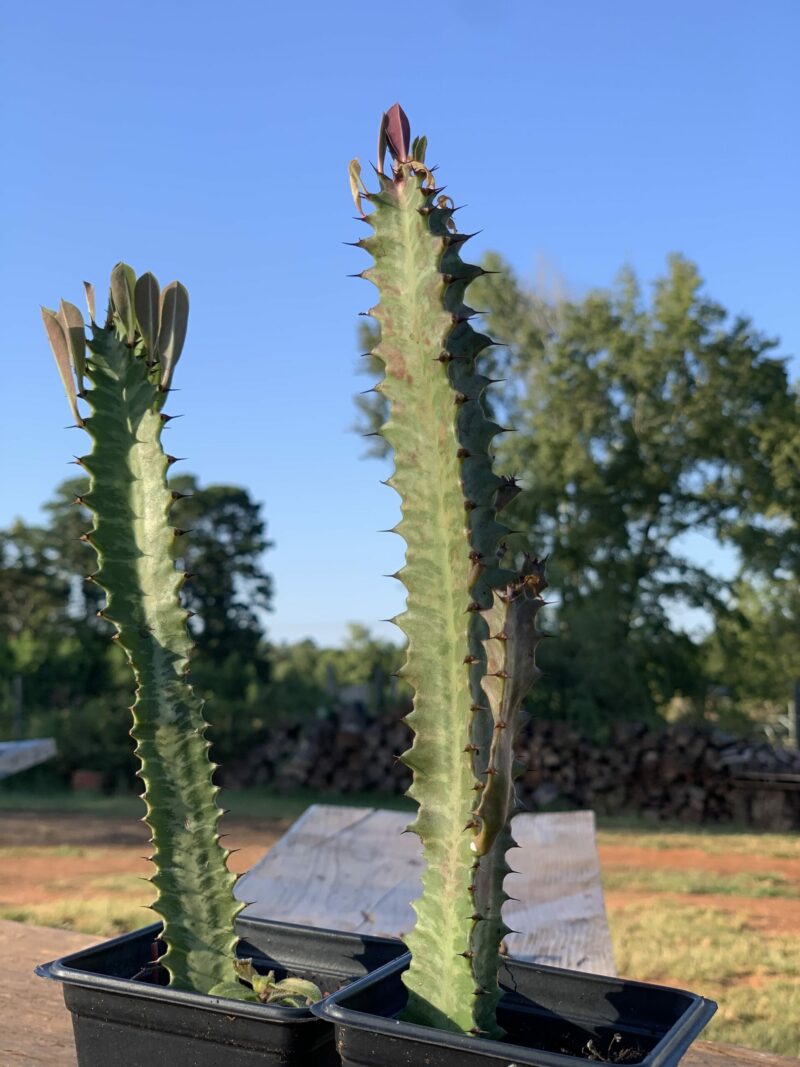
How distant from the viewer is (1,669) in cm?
1288

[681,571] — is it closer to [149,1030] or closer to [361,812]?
[361,812]

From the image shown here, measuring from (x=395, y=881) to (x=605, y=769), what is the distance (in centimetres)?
801

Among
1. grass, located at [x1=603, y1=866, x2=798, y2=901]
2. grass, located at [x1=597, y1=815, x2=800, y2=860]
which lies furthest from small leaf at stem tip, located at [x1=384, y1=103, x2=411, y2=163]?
grass, located at [x1=597, y1=815, x2=800, y2=860]

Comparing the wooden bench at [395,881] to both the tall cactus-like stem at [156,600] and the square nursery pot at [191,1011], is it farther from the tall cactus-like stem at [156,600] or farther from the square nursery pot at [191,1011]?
the tall cactus-like stem at [156,600]

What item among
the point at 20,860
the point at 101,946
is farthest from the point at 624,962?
the point at 20,860

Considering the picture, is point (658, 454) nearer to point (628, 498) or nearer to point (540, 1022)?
point (628, 498)

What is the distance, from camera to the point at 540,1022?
4.65ft

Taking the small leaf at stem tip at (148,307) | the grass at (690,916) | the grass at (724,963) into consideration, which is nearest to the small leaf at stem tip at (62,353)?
the small leaf at stem tip at (148,307)

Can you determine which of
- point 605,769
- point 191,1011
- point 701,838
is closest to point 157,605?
point 191,1011

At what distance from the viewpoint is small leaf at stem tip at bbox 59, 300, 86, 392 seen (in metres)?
1.52

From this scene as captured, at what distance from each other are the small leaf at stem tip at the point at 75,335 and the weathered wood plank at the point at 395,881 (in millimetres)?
2655

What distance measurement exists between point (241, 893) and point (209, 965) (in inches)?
117

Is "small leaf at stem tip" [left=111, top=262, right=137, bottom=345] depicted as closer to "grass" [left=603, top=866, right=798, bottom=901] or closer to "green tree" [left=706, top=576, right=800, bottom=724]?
"grass" [left=603, top=866, right=798, bottom=901]

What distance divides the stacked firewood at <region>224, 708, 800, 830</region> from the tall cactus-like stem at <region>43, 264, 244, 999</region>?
9604mm
